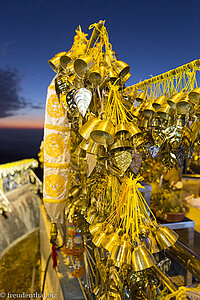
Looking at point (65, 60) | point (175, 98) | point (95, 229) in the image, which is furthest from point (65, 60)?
point (95, 229)

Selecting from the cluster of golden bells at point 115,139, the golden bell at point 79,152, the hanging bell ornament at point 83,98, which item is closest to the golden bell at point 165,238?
the cluster of golden bells at point 115,139

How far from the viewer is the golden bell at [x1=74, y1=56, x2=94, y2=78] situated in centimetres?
99

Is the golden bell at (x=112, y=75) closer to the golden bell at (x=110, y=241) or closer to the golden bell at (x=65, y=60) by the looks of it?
the golden bell at (x=65, y=60)

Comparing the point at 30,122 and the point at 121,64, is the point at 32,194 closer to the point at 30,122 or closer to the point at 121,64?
the point at 121,64

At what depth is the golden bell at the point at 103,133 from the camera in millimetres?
847

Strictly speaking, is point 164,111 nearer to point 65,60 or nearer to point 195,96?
point 195,96

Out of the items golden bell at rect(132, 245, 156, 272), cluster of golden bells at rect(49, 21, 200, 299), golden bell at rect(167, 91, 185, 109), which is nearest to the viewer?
golden bell at rect(132, 245, 156, 272)

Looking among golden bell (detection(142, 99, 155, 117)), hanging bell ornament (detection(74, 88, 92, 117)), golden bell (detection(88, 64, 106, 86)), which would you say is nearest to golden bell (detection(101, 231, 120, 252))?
hanging bell ornament (detection(74, 88, 92, 117))

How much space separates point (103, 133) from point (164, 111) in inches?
26.5

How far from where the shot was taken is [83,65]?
101 centimetres

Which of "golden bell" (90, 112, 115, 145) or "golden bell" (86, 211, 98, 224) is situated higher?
"golden bell" (90, 112, 115, 145)

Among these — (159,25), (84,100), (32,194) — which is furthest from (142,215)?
(32,194)

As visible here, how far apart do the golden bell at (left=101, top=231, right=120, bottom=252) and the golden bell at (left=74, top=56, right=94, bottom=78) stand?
722 millimetres

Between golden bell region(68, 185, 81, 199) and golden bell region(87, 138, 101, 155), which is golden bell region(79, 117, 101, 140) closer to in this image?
golden bell region(87, 138, 101, 155)
